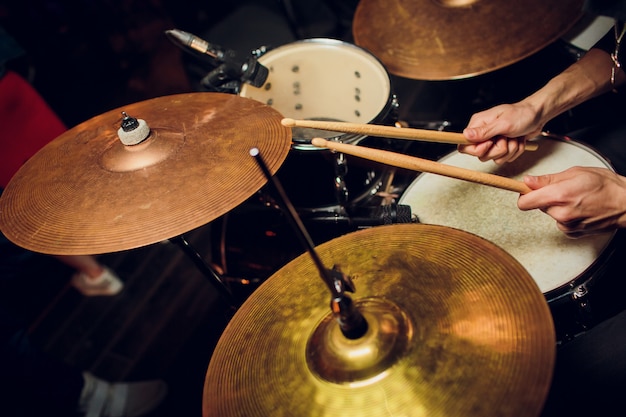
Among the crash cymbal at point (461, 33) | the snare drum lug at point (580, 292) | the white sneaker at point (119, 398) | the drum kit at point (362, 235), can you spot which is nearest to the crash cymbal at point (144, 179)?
the drum kit at point (362, 235)

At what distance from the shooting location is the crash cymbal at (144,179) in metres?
1.02

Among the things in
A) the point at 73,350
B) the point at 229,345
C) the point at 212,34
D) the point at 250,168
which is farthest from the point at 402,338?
the point at 212,34

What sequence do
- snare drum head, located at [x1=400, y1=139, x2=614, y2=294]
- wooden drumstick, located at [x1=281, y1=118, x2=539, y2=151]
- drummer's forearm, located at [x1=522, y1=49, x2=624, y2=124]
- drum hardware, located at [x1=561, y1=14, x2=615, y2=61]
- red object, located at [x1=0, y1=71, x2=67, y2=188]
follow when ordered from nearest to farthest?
wooden drumstick, located at [x1=281, y1=118, x2=539, y2=151] < snare drum head, located at [x1=400, y1=139, x2=614, y2=294] < drummer's forearm, located at [x1=522, y1=49, x2=624, y2=124] < drum hardware, located at [x1=561, y1=14, x2=615, y2=61] < red object, located at [x1=0, y1=71, x2=67, y2=188]

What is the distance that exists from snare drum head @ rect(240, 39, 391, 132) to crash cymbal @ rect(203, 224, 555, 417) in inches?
30.8

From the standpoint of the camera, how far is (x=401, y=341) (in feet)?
2.63

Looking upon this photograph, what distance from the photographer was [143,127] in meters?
1.21

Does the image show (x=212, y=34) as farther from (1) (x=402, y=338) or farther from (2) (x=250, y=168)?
(1) (x=402, y=338)

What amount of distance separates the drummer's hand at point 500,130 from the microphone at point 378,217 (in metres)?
0.27

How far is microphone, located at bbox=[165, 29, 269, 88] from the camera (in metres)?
1.47

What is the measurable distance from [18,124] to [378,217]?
2147mm

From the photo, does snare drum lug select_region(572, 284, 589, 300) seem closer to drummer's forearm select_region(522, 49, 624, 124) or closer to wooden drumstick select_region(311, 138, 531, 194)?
wooden drumstick select_region(311, 138, 531, 194)

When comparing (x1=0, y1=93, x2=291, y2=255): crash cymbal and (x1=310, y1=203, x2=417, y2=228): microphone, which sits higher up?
(x1=0, y1=93, x2=291, y2=255): crash cymbal

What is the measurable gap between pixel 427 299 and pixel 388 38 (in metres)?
1.24

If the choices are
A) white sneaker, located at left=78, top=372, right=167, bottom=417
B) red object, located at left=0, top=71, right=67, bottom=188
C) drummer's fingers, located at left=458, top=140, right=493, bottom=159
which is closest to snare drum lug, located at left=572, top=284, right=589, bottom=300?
drummer's fingers, located at left=458, top=140, right=493, bottom=159
